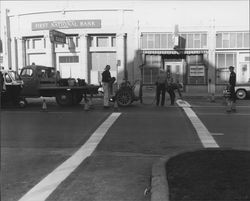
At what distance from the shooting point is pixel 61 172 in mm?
6801

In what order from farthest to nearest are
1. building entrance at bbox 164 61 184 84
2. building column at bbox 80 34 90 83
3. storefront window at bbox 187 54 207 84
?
building column at bbox 80 34 90 83, building entrance at bbox 164 61 184 84, storefront window at bbox 187 54 207 84

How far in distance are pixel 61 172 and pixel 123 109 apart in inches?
390

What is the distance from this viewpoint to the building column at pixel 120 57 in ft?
102

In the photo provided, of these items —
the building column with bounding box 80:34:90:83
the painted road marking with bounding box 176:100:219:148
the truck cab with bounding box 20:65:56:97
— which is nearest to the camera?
the painted road marking with bounding box 176:100:219:148

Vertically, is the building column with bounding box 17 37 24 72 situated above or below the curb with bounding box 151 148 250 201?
above

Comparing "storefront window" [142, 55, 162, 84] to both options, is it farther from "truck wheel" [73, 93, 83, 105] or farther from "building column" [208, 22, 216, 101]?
"truck wheel" [73, 93, 83, 105]

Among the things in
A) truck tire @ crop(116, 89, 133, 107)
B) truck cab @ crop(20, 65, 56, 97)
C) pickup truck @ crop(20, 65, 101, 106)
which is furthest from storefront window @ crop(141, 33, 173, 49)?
truck tire @ crop(116, 89, 133, 107)

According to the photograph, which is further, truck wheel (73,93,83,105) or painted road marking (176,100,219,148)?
truck wheel (73,93,83,105)

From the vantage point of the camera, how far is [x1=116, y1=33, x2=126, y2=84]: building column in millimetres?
31031

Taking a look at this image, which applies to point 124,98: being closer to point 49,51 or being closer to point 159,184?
point 159,184

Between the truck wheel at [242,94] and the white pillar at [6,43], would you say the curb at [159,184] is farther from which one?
the white pillar at [6,43]

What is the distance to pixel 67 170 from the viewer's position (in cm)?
693

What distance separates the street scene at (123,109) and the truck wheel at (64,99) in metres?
0.05

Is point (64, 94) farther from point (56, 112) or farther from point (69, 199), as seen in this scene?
point (69, 199)
